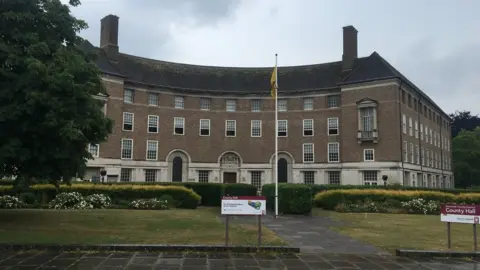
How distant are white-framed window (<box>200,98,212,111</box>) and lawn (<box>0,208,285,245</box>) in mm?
34607

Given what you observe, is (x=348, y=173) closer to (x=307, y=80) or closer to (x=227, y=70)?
(x=307, y=80)

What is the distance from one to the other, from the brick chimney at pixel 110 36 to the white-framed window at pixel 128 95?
13.6 feet

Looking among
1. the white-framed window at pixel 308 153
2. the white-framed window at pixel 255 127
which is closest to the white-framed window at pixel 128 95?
the white-framed window at pixel 255 127

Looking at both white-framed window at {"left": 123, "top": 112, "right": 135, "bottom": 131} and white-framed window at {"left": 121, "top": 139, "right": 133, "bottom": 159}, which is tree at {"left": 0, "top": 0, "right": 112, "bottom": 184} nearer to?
white-framed window at {"left": 121, "top": 139, "right": 133, "bottom": 159}

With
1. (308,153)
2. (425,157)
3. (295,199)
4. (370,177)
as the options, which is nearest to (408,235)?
(295,199)

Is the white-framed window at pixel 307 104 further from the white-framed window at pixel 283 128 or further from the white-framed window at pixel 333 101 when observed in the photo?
the white-framed window at pixel 283 128

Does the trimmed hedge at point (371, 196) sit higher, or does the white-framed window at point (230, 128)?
the white-framed window at point (230, 128)

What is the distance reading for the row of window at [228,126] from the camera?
160ft

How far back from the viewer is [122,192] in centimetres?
2548

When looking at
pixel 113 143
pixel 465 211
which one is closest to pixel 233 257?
pixel 465 211

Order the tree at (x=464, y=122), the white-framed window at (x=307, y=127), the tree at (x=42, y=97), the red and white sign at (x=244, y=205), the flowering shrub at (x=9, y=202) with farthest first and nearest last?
1. the tree at (x=464, y=122)
2. the white-framed window at (x=307, y=127)
3. the flowering shrub at (x=9, y=202)
4. the tree at (x=42, y=97)
5. the red and white sign at (x=244, y=205)

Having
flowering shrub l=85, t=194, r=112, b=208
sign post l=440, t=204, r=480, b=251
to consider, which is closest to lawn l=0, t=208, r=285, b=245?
flowering shrub l=85, t=194, r=112, b=208

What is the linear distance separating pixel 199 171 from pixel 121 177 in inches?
369

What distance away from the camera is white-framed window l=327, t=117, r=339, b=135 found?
5038 centimetres
